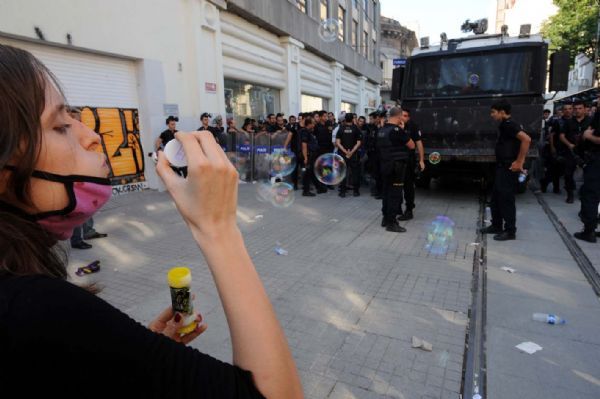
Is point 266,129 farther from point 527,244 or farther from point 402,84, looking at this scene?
point 527,244

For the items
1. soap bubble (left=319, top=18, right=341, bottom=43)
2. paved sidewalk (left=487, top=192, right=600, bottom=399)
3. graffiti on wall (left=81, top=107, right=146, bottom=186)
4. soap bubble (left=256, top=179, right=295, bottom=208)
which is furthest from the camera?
soap bubble (left=319, top=18, right=341, bottom=43)

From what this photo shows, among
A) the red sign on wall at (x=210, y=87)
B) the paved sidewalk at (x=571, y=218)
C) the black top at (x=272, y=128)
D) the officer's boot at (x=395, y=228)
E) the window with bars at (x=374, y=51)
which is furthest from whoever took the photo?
the window with bars at (x=374, y=51)

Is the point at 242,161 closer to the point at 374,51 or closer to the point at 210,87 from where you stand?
the point at 210,87

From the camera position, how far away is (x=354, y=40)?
101 ft

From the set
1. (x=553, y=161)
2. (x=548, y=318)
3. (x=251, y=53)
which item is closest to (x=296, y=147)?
(x=251, y=53)

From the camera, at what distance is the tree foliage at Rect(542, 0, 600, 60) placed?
85.0 feet

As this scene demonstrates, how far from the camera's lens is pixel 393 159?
671 cm

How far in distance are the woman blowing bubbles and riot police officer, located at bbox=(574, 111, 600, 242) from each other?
21.3 feet

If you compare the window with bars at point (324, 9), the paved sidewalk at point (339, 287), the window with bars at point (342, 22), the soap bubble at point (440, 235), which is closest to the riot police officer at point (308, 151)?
the paved sidewalk at point (339, 287)

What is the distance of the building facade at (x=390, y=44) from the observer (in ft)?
173

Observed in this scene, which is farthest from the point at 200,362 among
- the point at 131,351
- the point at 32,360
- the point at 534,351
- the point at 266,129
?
the point at 266,129

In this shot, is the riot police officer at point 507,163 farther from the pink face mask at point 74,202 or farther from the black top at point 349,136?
the pink face mask at point 74,202

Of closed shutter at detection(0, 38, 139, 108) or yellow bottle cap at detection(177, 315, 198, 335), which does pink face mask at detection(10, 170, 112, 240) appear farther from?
closed shutter at detection(0, 38, 139, 108)

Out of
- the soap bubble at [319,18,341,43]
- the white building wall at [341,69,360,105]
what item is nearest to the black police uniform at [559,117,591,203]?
the soap bubble at [319,18,341,43]
